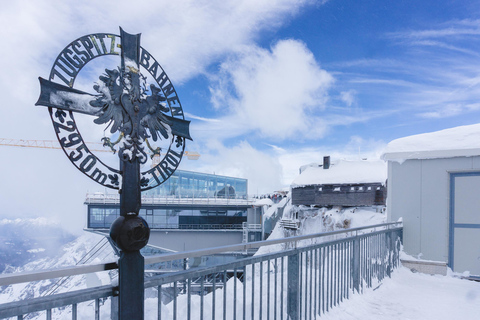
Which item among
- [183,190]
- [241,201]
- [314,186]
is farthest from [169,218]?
[314,186]

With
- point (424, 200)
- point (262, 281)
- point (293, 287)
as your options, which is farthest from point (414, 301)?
point (262, 281)

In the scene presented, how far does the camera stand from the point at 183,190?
3022cm

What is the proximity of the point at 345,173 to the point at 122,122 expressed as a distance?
27518mm

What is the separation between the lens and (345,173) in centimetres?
2742

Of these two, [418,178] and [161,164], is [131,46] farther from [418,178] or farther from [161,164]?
[418,178]

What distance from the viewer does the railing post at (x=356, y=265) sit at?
477 centimetres

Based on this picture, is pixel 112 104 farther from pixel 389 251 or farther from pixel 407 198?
pixel 407 198

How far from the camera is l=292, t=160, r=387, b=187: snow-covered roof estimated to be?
83.1ft

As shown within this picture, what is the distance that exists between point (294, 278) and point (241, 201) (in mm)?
27261

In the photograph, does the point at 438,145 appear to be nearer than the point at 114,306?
No

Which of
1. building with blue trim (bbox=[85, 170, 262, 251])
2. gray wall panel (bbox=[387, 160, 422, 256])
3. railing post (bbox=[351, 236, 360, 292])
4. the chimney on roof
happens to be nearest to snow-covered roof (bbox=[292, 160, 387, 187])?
the chimney on roof

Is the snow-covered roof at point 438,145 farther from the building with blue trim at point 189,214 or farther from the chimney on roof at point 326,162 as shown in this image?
the chimney on roof at point 326,162

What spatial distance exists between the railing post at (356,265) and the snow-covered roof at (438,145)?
3.47 metres

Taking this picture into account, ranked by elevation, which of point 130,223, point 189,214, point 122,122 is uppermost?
point 122,122
